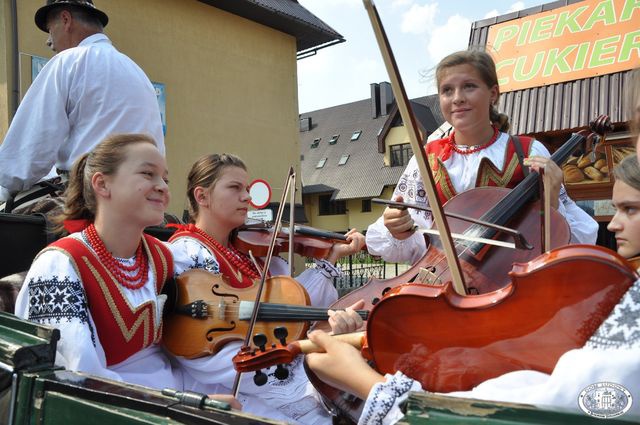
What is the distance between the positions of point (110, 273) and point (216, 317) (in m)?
0.44

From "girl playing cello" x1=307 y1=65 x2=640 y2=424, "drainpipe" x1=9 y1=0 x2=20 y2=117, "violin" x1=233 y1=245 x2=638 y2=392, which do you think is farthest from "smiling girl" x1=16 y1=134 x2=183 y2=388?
"drainpipe" x1=9 y1=0 x2=20 y2=117

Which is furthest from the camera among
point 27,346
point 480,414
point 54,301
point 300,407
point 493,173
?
point 493,173

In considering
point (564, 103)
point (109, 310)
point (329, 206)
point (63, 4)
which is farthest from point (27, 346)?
point (329, 206)

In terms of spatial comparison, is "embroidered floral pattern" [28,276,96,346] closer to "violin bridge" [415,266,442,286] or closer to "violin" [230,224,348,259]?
"violin bridge" [415,266,442,286]

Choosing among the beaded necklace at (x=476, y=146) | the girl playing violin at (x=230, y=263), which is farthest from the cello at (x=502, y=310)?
the beaded necklace at (x=476, y=146)

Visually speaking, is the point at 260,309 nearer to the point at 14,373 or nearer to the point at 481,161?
the point at 14,373

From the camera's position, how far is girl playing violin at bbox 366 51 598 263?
2070mm

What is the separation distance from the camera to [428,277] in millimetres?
1770

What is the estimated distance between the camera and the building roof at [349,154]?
22.7m

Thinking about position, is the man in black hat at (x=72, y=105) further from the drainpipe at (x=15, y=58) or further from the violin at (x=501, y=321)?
the drainpipe at (x=15, y=58)

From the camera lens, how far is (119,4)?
859 cm

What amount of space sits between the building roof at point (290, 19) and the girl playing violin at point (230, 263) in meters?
8.43

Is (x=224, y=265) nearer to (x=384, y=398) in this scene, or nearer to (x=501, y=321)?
(x=384, y=398)

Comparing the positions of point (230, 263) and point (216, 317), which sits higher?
point (230, 263)
